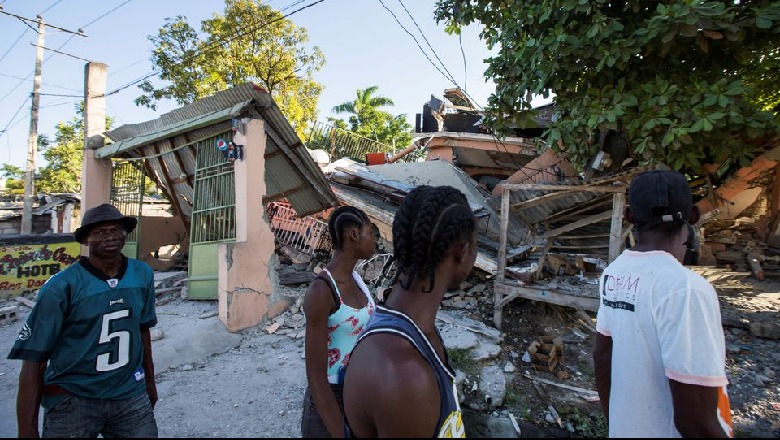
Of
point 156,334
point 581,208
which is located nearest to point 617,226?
point 581,208

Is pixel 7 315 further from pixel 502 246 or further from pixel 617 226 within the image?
pixel 617 226

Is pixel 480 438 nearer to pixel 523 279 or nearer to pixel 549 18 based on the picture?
pixel 523 279

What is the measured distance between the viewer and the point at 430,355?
1172 mm

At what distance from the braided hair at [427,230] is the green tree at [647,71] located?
421 centimetres

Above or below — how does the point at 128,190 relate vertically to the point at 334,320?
above

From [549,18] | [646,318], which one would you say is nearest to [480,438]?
[646,318]

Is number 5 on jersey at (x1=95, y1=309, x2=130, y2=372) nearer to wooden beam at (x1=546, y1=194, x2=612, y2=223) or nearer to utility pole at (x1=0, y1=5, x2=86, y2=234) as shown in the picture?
wooden beam at (x1=546, y1=194, x2=612, y2=223)

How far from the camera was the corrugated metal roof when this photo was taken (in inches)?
234

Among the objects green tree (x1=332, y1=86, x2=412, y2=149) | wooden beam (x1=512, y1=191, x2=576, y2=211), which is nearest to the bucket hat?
wooden beam (x1=512, y1=191, x2=576, y2=211)

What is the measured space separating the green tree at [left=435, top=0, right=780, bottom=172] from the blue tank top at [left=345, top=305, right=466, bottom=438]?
444cm

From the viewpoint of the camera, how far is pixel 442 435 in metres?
1.13

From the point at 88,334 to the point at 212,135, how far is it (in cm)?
473

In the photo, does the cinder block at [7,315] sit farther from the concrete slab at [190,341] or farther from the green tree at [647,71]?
the green tree at [647,71]

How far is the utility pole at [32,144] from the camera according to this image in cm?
1512
